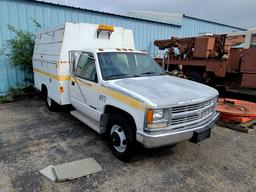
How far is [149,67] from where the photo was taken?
467 cm

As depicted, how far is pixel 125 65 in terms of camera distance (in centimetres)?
437

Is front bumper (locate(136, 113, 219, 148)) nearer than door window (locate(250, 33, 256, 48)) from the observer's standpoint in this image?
Yes

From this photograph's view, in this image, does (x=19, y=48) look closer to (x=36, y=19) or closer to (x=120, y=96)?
(x=36, y=19)

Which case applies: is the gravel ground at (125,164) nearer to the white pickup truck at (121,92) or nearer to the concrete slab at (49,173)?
the concrete slab at (49,173)

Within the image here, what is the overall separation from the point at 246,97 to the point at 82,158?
776cm

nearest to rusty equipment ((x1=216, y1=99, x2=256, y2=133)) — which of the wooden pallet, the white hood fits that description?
the wooden pallet

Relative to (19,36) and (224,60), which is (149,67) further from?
(19,36)

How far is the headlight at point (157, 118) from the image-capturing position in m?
2.91

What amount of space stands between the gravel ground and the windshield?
149 cm

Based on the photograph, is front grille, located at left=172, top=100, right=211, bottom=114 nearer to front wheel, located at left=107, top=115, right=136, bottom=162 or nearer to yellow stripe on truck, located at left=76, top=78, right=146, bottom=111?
yellow stripe on truck, located at left=76, top=78, right=146, bottom=111

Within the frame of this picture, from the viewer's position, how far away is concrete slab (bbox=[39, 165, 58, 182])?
3145 millimetres

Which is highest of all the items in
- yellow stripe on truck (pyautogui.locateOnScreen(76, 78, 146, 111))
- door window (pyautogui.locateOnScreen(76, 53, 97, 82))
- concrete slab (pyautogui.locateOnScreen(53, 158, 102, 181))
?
door window (pyautogui.locateOnScreen(76, 53, 97, 82))

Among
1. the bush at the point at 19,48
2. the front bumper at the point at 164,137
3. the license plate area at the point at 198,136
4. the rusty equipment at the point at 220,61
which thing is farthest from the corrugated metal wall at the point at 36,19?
the license plate area at the point at 198,136

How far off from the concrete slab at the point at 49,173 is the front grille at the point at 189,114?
195 cm
